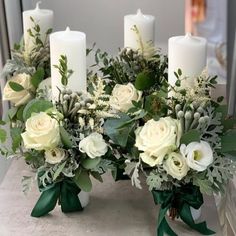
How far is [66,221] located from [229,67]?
0.78 meters

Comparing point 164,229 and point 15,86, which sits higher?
point 15,86

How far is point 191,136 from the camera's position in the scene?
872 mm

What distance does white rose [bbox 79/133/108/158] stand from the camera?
91 centimetres

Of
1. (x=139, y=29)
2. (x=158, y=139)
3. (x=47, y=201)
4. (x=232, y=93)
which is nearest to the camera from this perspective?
(x=158, y=139)

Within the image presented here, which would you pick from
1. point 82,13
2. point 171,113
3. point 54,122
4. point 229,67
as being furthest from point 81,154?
point 229,67

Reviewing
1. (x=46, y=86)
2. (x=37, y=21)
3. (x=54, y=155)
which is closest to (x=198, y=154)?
(x=54, y=155)

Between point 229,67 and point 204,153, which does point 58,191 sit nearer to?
point 204,153

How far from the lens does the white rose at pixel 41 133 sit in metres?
0.90

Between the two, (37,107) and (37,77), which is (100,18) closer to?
(37,77)

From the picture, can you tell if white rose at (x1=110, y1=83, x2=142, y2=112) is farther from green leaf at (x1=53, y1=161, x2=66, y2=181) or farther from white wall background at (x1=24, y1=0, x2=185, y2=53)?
white wall background at (x1=24, y1=0, x2=185, y2=53)

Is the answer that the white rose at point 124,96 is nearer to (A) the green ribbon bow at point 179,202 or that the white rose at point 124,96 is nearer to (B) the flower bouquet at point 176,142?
(B) the flower bouquet at point 176,142

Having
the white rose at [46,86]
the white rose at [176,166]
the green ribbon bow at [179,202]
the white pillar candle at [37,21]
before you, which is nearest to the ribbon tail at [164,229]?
the green ribbon bow at [179,202]

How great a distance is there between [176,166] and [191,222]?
0.49 ft

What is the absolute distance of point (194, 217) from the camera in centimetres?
101
